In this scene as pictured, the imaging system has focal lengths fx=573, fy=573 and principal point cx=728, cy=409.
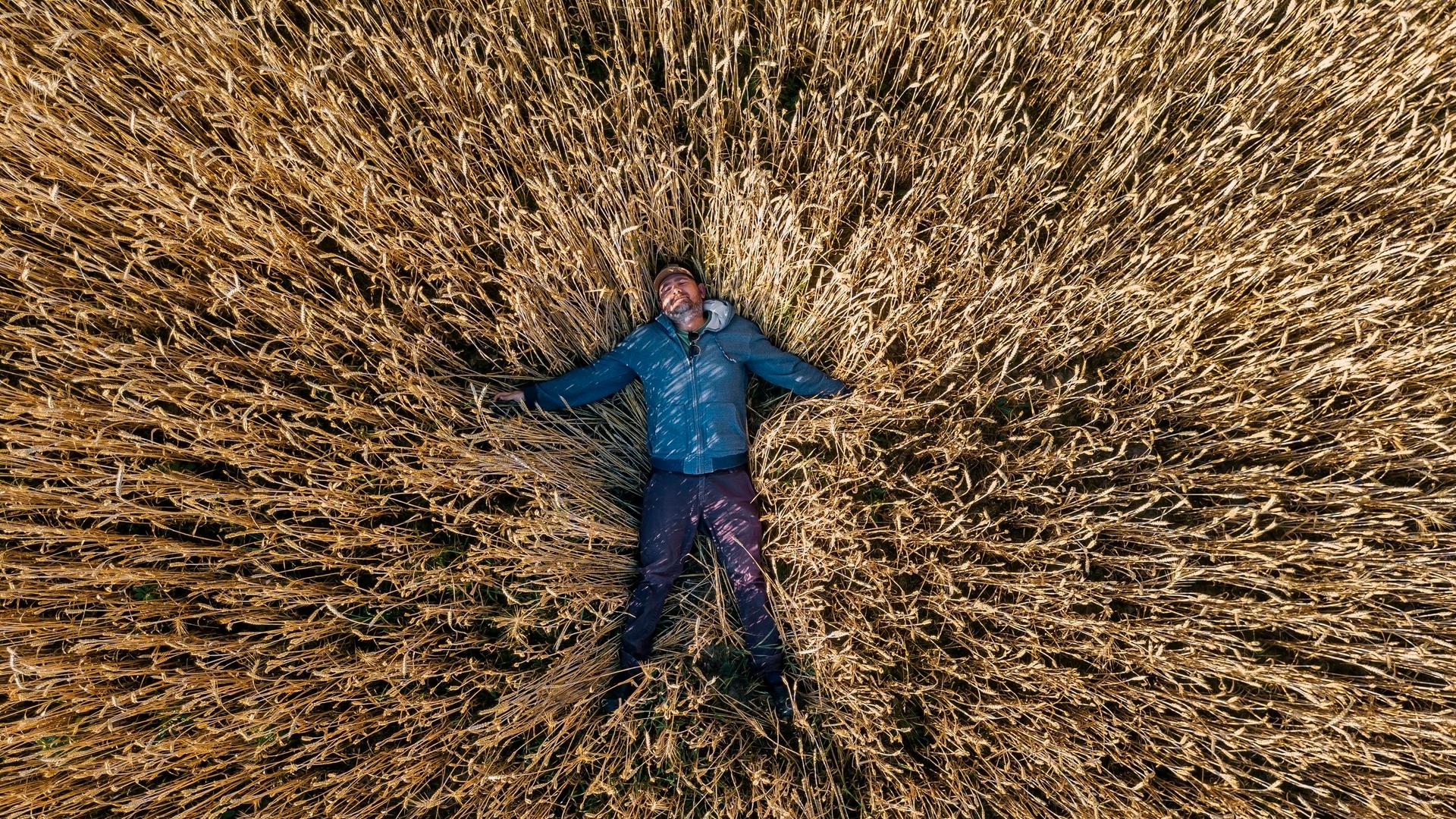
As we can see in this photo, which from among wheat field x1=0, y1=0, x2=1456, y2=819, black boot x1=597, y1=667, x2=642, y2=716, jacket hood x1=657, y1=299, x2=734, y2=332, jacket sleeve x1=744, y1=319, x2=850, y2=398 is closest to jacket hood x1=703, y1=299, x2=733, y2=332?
jacket hood x1=657, y1=299, x2=734, y2=332

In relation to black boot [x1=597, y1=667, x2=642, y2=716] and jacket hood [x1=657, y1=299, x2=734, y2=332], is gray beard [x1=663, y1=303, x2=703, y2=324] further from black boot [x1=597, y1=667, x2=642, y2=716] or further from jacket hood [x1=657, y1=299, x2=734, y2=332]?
black boot [x1=597, y1=667, x2=642, y2=716]

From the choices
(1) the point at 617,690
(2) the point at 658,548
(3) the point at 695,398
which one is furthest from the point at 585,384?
(1) the point at 617,690

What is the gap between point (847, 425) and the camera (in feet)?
6.44

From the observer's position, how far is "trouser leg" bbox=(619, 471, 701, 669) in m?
1.98

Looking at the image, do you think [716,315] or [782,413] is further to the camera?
[782,413]

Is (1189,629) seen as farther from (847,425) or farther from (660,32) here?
(660,32)

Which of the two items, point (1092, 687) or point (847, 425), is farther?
point (847, 425)

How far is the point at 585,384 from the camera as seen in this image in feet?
6.61

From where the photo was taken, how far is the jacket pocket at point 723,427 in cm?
199

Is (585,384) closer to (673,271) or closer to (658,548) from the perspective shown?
(673,271)

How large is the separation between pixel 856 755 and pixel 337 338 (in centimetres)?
207

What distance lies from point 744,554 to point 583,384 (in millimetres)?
817

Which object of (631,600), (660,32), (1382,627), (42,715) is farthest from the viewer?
(631,600)

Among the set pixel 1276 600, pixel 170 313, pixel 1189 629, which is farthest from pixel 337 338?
pixel 1276 600
